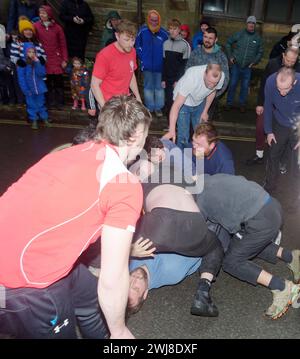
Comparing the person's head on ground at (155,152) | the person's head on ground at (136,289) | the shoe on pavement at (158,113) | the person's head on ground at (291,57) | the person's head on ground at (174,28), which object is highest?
the person's head on ground at (174,28)

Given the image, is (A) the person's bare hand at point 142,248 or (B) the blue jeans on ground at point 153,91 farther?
(B) the blue jeans on ground at point 153,91

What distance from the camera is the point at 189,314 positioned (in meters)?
3.12

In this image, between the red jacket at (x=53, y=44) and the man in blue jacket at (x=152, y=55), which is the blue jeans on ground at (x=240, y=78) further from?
the red jacket at (x=53, y=44)

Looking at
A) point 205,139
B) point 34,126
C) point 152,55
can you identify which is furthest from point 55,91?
point 205,139

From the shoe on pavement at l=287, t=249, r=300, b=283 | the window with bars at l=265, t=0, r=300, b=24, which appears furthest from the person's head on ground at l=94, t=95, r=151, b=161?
the window with bars at l=265, t=0, r=300, b=24

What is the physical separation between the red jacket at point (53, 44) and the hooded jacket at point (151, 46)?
153cm

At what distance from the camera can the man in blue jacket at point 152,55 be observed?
22.7 feet

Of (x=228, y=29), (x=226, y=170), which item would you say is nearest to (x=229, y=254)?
(x=226, y=170)

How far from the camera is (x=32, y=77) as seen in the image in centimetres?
681

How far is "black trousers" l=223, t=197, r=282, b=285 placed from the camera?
310 cm

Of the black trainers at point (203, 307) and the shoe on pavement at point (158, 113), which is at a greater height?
the shoe on pavement at point (158, 113)

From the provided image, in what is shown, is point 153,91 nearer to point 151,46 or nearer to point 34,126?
point 151,46

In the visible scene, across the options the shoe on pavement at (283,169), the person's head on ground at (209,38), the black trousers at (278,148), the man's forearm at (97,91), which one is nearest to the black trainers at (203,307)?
the black trousers at (278,148)

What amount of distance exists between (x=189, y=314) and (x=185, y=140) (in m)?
2.86
